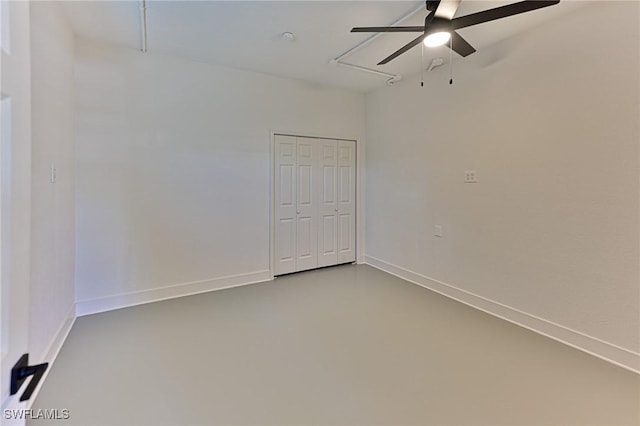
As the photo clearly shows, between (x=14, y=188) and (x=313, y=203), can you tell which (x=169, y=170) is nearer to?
(x=313, y=203)

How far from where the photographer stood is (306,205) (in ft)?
14.4

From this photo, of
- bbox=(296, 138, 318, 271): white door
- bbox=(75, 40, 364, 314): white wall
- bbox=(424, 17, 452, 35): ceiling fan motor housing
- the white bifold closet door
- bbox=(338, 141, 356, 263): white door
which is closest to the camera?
bbox=(424, 17, 452, 35): ceiling fan motor housing

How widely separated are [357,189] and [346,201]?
28cm

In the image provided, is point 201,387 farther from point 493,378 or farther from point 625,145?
point 625,145

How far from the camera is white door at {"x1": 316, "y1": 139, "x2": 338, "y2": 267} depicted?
4.51 metres

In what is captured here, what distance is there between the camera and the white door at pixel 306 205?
432cm

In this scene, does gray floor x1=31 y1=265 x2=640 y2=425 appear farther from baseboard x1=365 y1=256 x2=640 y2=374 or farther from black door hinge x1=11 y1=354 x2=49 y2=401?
black door hinge x1=11 y1=354 x2=49 y2=401

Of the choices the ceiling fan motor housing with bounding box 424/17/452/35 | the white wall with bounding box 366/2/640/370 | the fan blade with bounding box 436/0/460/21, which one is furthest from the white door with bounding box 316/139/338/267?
the fan blade with bounding box 436/0/460/21

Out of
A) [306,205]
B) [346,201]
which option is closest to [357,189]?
[346,201]

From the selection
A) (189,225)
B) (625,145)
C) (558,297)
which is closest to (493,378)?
(558,297)

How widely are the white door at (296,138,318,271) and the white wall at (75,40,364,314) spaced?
35 cm

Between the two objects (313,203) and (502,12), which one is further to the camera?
(313,203)

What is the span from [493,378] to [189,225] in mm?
3271

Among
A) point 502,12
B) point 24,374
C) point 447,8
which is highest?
point 447,8
